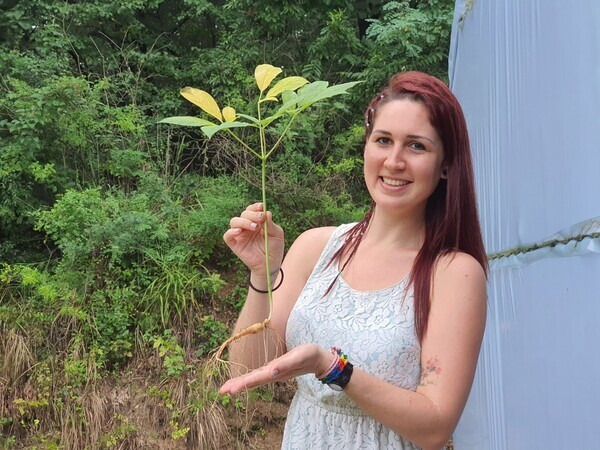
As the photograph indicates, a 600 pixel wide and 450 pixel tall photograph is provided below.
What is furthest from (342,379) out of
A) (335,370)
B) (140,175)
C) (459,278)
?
(140,175)

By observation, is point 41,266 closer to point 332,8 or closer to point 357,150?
point 357,150

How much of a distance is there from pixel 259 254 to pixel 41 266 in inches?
156

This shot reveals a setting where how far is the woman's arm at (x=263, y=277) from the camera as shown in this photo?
4.64 ft

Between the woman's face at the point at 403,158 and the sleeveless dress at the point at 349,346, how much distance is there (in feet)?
0.54

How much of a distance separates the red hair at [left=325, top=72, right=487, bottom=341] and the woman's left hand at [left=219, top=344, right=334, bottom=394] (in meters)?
0.25

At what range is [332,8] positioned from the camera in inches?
249

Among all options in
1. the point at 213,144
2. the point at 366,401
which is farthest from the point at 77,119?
the point at 366,401

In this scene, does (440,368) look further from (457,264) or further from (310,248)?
(310,248)

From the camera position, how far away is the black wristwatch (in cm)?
111

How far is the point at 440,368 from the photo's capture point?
47.2 inches

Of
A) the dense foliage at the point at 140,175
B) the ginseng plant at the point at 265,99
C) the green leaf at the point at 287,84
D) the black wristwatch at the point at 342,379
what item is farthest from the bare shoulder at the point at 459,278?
the dense foliage at the point at 140,175

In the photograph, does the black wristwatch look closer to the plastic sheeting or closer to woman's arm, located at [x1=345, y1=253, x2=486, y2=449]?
woman's arm, located at [x1=345, y1=253, x2=486, y2=449]

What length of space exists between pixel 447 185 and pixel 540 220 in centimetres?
41

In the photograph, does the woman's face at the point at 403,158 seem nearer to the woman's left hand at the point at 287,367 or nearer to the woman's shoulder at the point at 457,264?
the woman's shoulder at the point at 457,264
